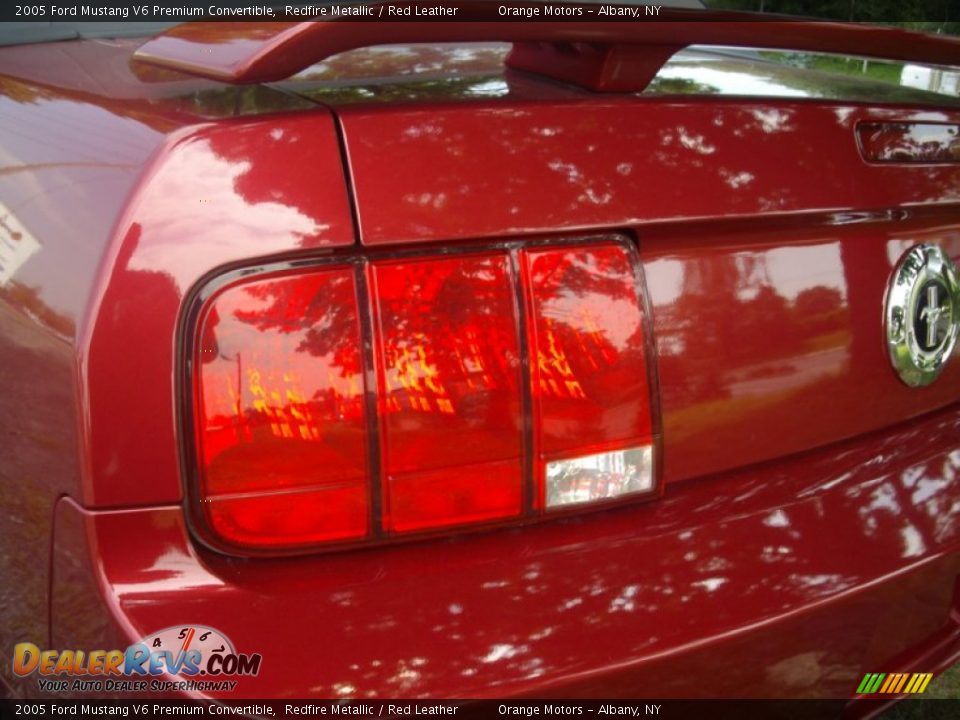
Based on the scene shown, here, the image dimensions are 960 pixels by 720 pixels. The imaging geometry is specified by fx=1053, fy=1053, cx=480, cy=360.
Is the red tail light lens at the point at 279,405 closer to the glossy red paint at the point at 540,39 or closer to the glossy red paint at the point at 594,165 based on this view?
the glossy red paint at the point at 594,165

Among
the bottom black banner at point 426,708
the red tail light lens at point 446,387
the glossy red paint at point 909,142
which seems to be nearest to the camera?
the bottom black banner at point 426,708

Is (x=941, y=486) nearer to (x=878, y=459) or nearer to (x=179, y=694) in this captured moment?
(x=878, y=459)

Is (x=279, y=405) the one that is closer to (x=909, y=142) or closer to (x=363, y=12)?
(x=363, y=12)

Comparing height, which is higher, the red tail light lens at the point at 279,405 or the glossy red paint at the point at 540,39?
the glossy red paint at the point at 540,39

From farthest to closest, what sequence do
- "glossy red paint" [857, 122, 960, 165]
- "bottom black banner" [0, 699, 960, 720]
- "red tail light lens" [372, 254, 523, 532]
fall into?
"glossy red paint" [857, 122, 960, 165], "red tail light lens" [372, 254, 523, 532], "bottom black banner" [0, 699, 960, 720]

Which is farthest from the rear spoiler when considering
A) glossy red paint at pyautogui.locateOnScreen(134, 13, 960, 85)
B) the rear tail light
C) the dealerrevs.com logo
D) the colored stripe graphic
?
the colored stripe graphic

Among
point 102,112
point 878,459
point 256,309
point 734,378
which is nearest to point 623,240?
point 734,378

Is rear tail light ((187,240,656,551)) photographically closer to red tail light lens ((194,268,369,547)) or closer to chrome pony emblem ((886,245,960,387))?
red tail light lens ((194,268,369,547))

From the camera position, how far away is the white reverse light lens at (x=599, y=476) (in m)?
1.32

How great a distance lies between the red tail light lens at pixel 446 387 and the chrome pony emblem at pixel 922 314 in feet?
2.20

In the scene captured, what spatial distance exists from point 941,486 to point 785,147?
586 millimetres

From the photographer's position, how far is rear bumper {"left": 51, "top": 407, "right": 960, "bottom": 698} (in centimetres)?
117

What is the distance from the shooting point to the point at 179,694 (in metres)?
1.12

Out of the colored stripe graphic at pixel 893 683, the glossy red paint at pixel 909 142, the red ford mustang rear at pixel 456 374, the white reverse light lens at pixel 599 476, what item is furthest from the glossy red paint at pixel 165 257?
the colored stripe graphic at pixel 893 683
